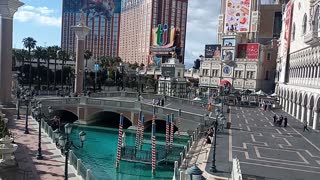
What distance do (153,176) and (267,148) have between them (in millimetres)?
11633

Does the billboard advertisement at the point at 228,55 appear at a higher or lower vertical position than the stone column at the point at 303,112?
higher

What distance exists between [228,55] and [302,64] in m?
48.5

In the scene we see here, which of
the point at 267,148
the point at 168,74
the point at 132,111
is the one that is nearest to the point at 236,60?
the point at 168,74

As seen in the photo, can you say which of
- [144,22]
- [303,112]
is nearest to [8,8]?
[303,112]

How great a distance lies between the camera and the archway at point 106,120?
2381 inches

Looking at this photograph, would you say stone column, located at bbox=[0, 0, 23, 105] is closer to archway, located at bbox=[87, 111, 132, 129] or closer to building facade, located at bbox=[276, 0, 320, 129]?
archway, located at bbox=[87, 111, 132, 129]

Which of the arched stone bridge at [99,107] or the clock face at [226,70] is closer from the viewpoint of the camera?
the arched stone bridge at [99,107]

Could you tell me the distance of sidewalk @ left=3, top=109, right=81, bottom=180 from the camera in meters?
21.5

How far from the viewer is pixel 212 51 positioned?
112 metres

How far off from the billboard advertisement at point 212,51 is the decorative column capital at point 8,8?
7362 centimetres

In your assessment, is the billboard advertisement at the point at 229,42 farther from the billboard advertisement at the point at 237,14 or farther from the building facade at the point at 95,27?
the building facade at the point at 95,27

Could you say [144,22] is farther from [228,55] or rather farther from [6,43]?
[6,43]

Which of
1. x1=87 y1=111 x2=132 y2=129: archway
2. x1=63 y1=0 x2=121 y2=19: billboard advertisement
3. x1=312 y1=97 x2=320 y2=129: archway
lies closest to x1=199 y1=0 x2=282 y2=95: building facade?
x1=87 y1=111 x2=132 y2=129: archway

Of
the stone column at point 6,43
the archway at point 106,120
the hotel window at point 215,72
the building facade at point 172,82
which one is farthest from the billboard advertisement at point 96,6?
the stone column at point 6,43
